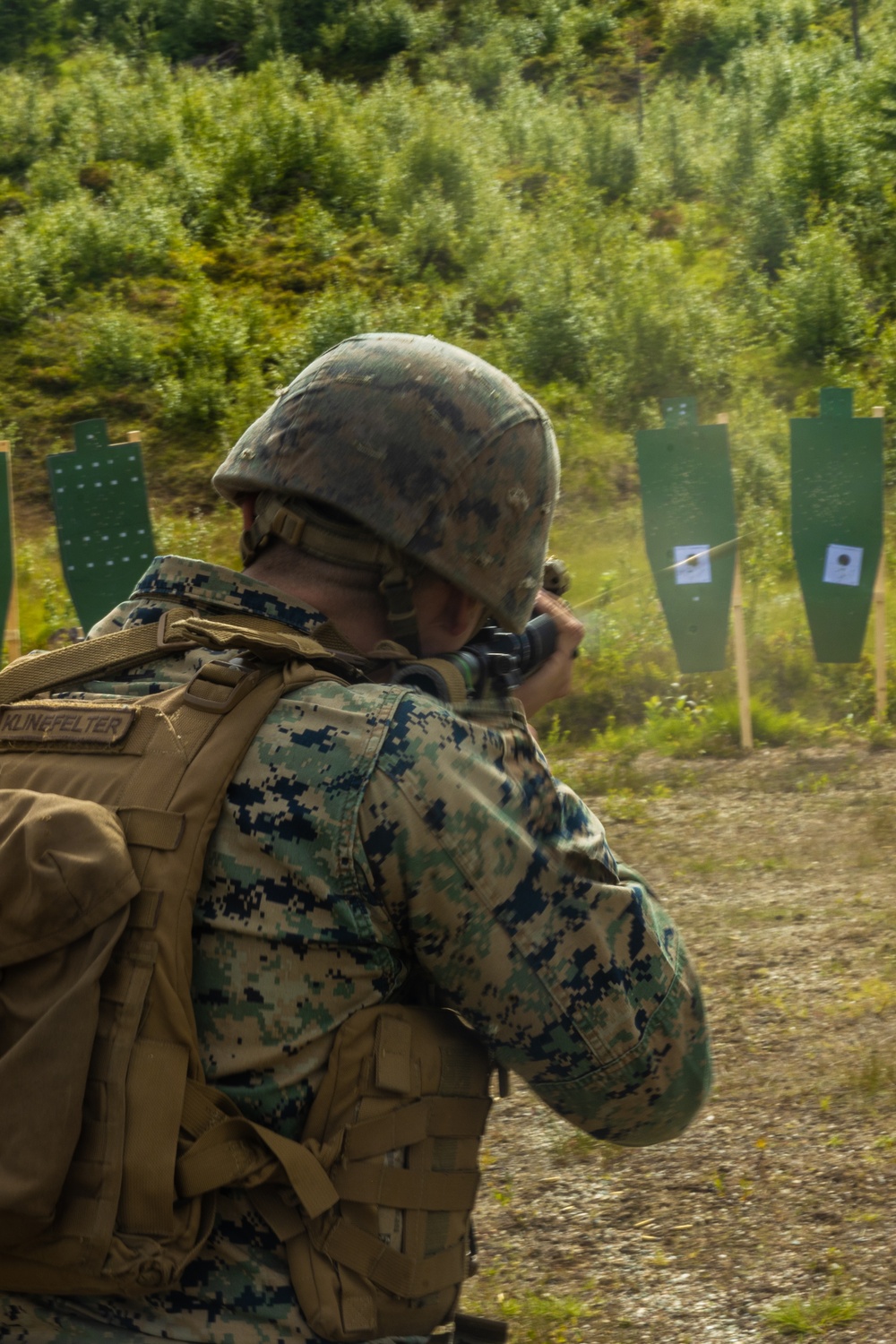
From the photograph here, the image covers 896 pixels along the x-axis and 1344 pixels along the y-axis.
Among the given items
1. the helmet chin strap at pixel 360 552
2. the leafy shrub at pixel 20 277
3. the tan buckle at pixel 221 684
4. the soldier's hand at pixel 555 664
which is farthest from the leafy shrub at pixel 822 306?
the tan buckle at pixel 221 684

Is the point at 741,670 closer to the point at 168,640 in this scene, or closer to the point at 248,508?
the point at 248,508

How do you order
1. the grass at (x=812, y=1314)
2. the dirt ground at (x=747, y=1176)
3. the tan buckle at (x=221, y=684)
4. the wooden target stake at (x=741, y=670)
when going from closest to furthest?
1. the tan buckle at (x=221, y=684)
2. the grass at (x=812, y=1314)
3. the dirt ground at (x=747, y=1176)
4. the wooden target stake at (x=741, y=670)

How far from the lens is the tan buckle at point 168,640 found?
5.10 feet

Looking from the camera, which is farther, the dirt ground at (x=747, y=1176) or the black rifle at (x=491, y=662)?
the dirt ground at (x=747, y=1176)

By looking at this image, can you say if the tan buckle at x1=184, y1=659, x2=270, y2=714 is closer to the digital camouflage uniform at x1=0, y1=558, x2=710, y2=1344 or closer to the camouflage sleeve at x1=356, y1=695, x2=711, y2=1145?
the digital camouflage uniform at x1=0, y1=558, x2=710, y2=1344

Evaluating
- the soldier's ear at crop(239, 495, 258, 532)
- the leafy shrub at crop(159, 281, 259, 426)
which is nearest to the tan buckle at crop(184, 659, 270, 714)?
the soldier's ear at crop(239, 495, 258, 532)

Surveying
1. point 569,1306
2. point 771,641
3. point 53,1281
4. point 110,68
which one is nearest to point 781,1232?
point 569,1306

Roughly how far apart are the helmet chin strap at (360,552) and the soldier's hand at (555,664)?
371mm

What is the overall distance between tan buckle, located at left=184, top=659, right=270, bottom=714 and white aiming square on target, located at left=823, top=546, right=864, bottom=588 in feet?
22.8

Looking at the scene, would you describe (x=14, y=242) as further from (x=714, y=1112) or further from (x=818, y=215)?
(x=714, y=1112)

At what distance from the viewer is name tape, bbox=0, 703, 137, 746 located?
1.43 metres

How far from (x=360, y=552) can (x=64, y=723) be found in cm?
39

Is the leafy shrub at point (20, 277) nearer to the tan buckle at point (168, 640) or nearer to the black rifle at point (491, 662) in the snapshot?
the black rifle at point (491, 662)

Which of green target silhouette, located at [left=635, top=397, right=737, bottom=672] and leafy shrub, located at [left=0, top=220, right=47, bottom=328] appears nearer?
green target silhouette, located at [left=635, top=397, right=737, bottom=672]
